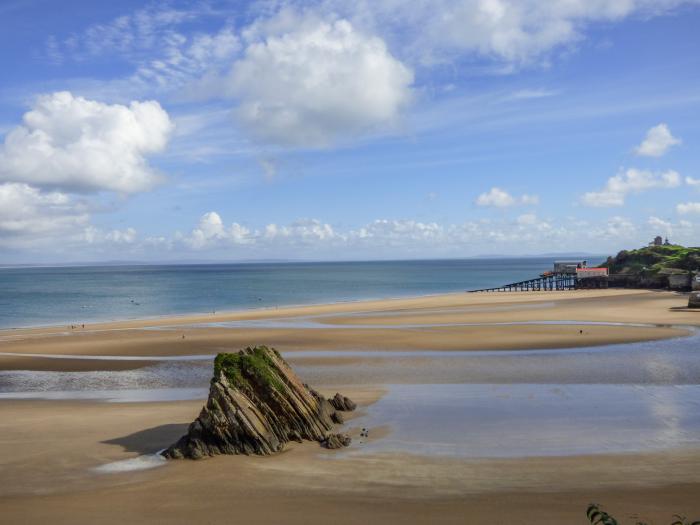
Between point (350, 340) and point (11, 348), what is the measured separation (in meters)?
24.0

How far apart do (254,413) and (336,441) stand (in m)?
2.54

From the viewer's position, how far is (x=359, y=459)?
1652 cm

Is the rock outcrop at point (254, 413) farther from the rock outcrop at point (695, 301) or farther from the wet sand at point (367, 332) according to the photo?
the rock outcrop at point (695, 301)

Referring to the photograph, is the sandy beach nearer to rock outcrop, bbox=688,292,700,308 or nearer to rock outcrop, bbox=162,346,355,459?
rock outcrop, bbox=162,346,355,459

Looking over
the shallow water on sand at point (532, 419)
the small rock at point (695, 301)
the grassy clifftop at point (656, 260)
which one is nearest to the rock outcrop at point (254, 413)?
the shallow water on sand at point (532, 419)

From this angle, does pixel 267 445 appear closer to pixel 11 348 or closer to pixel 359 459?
pixel 359 459

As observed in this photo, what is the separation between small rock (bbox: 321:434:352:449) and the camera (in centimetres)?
1754

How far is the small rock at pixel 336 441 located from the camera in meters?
17.5

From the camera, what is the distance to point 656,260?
103 metres

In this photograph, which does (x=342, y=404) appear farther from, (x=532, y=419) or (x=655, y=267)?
(x=655, y=267)

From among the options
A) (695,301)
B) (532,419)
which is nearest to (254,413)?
(532,419)

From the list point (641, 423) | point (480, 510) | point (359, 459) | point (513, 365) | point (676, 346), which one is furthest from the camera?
point (676, 346)

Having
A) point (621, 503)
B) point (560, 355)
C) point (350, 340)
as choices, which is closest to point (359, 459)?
point (621, 503)

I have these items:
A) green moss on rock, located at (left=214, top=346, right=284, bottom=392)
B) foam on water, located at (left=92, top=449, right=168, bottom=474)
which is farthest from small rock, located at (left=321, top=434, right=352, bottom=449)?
foam on water, located at (left=92, top=449, right=168, bottom=474)
